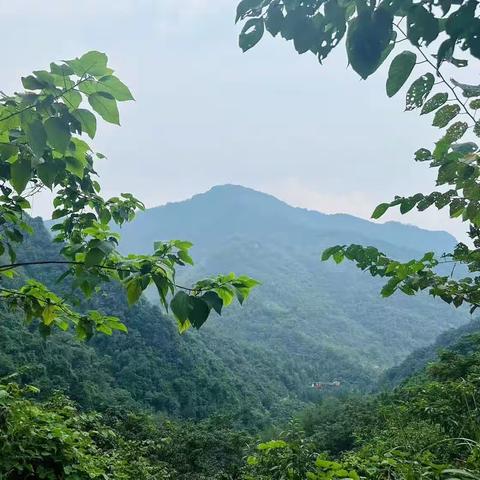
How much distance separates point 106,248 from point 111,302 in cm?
3629

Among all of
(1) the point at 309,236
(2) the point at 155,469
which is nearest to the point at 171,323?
(2) the point at 155,469

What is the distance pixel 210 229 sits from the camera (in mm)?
155875

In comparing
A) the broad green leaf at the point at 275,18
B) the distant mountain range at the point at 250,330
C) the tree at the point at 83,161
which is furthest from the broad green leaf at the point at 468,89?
the distant mountain range at the point at 250,330

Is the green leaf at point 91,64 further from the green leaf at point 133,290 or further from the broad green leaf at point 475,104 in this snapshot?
the broad green leaf at point 475,104

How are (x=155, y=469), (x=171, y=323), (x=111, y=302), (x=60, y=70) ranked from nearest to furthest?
(x=60, y=70)
(x=155, y=469)
(x=111, y=302)
(x=171, y=323)

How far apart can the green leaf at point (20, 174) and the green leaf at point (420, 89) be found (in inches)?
31.0

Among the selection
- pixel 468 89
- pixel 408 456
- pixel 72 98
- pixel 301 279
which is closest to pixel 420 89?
pixel 468 89

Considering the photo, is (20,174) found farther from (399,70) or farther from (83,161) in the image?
(399,70)

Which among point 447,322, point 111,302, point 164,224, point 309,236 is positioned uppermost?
point 164,224

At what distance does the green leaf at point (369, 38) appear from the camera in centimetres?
68

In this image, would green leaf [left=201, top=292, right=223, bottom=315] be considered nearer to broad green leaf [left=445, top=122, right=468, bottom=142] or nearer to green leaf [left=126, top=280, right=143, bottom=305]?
green leaf [left=126, top=280, right=143, bottom=305]

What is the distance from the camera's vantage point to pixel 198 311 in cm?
101

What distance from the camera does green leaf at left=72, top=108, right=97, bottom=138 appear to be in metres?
0.95

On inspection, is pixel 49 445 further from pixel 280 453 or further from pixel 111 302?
pixel 111 302
